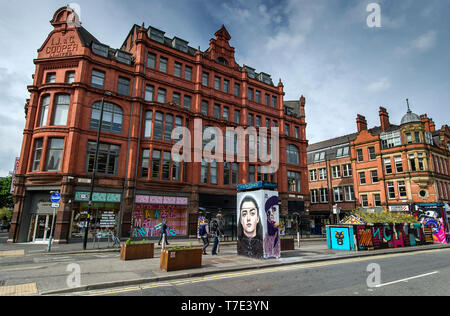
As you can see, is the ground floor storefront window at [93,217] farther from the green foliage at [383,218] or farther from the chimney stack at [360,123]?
the chimney stack at [360,123]

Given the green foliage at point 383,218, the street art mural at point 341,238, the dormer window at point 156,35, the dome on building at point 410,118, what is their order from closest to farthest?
the street art mural at point 341,238
the green foliage at point 383,218
the dormer window at point 156,35
the dome on building at point 410,118

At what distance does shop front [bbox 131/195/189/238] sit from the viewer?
23.1 meters

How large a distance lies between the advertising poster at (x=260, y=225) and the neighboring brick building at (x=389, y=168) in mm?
25943

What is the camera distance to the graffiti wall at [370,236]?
15.7 metres

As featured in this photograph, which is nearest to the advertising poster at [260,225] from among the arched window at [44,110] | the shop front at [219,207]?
the shop front at [219,207]

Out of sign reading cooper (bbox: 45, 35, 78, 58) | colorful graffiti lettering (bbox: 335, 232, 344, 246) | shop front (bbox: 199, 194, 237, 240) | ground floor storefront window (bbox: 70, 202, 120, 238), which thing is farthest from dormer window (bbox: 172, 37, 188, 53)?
colorful graffiti lettering (bbox: 335, 232, 344, 246)

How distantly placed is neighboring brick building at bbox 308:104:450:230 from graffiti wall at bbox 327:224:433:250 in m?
13.4

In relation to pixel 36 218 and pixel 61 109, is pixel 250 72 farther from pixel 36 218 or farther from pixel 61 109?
pixel 36 218

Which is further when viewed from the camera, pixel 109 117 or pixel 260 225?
pixel 109 117

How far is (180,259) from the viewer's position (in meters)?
9.23

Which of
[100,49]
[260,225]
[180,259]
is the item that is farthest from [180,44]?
[180,259]

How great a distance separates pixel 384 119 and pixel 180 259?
41.6m

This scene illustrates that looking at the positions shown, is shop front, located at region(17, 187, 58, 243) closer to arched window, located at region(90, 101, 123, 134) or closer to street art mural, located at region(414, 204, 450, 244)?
arched window, located at region(90, 101, 123, 134)

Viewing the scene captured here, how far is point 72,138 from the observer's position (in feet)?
69.3
